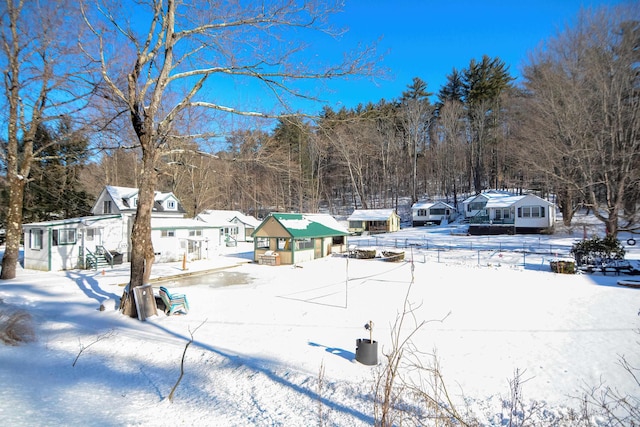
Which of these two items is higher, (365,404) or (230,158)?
(230,158)

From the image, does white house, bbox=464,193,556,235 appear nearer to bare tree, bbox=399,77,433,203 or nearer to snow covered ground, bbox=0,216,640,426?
bare tree, bbox=399,77,433,203

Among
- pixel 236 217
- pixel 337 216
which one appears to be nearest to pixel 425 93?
pixel 337 216

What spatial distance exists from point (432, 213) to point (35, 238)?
1850 inches

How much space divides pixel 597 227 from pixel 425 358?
125 ft

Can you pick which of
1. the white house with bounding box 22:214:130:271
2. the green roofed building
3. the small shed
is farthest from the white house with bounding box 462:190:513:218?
the white house with bounding box 22:214:130:271

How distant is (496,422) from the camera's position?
16.0 feet

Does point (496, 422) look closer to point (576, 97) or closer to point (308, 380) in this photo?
point (308, 380)

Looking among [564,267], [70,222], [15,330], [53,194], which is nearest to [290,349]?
[15,330]

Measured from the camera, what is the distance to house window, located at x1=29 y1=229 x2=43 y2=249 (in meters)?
20.2

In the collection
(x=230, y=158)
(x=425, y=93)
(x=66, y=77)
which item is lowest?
(x=230, y=158)

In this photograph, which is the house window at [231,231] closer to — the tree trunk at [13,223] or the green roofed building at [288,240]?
the green roofed building at [288,240]

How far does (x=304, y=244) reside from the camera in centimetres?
2517

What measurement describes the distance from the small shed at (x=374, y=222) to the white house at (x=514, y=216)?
414 inches

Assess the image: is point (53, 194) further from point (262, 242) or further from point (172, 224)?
point (262, 242)
